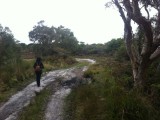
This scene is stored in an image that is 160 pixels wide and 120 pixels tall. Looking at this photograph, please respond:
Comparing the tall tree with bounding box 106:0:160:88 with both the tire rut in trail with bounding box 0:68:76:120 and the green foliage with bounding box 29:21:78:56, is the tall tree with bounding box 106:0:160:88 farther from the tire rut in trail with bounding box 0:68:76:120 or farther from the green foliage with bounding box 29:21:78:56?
the green foliage with bounding box 29:21:78:56

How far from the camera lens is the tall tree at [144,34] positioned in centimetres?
1011

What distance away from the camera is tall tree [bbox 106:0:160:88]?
1011 centimetres

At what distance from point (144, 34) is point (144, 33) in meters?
1.46

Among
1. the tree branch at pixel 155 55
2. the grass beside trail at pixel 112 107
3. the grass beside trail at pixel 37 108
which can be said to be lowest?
the grass beside trail at pixel 37 108

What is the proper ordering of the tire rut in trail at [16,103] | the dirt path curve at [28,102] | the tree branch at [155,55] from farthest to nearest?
1. the tree branch at [155,55]
2. the tire rut in trail at [16,103]
3. the dirt path curve at [28,102]

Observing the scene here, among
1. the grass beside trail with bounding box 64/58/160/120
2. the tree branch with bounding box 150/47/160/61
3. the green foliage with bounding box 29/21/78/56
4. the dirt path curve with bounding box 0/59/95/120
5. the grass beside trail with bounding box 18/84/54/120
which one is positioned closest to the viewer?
the grass beside trail with bounding box 64/58/160/120

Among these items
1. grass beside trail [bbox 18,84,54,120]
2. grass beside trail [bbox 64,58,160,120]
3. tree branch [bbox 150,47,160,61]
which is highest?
tree branch [bbox 150,47,160,61]

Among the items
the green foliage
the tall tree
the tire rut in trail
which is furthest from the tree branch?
the green foliage

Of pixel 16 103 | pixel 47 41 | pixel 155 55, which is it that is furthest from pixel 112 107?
pixel 47 41

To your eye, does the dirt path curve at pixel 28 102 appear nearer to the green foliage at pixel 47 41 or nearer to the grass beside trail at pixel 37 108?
the grass beside trail at pixel 37 108

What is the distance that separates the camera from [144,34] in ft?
40.3

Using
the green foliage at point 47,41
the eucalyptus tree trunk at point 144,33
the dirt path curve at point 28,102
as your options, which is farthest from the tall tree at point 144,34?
the green foliage at point 47,41

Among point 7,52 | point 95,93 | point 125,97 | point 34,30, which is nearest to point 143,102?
point 125,97

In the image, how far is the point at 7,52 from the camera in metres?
28.0
